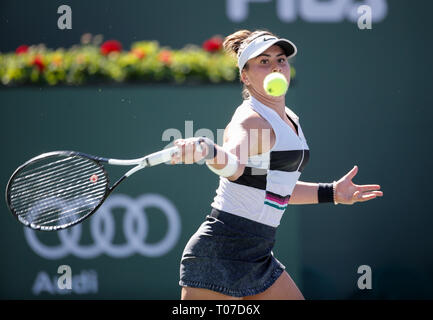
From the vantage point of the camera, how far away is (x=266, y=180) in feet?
10.2

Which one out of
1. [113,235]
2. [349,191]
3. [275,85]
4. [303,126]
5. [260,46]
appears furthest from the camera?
[303,126]

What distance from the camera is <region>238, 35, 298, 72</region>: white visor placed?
315 centimetres

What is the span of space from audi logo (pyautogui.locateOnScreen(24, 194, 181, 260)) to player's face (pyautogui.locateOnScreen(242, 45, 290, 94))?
2.17m

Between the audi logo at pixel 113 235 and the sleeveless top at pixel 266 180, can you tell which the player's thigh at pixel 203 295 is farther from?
the audi logo at pixel 113 235

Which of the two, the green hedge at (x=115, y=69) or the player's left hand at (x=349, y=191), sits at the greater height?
the green hedge at (x=115, y=69)

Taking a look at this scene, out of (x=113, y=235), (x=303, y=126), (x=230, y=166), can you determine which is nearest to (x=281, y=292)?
(x=230, y=166)

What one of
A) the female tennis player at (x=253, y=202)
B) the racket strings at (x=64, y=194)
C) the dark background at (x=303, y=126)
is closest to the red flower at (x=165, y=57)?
the dark background at (x=303, y=126)

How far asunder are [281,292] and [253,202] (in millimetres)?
449

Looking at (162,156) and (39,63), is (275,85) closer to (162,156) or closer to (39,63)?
(162,156)

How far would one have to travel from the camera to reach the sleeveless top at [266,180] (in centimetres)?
309

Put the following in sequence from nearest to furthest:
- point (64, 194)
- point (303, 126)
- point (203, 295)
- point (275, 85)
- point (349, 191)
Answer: point (275, 85)
point (203, 295)
point (64, 194)
point (349, 191)
point (303, 126)

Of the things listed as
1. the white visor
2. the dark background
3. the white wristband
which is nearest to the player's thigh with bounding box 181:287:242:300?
the white wristband

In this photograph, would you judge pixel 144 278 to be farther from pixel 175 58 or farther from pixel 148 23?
pixel 148 23

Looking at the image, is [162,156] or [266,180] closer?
[162,156]
